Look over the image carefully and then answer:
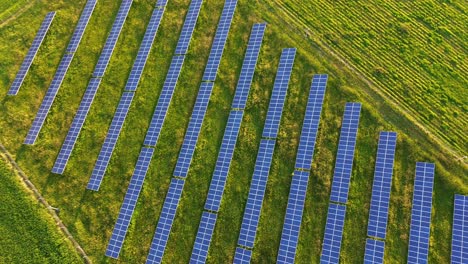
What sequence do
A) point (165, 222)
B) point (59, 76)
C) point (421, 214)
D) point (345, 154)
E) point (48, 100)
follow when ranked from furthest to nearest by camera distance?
point (59, 76), point (48, 100), point (165, 222), point (345, 154), point (421, 214)

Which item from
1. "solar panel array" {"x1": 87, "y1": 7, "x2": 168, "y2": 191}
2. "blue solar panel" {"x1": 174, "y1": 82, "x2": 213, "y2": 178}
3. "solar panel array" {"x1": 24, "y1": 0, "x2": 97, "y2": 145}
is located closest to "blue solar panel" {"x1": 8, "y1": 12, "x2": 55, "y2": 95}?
"solar panel array" {"x1": 24, "y1": 0, "x2": 97, "y2": 145}

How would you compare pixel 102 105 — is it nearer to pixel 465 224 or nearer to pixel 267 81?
pixel 267 81

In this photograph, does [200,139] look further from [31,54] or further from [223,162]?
[31,54]

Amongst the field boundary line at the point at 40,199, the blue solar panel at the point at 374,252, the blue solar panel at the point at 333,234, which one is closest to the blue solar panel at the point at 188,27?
the field boundary line at the point at 40,199

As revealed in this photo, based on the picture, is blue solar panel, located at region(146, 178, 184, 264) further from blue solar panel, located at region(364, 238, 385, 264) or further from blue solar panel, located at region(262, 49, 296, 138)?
blue solar panel, located at region(364, 238, 385, 264)

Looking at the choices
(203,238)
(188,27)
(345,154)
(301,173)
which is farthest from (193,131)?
(345,154)

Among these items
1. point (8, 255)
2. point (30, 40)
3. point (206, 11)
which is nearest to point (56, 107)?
point (30, 40)

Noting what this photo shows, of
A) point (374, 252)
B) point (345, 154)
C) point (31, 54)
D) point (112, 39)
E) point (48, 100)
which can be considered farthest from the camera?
point (112, 39)
